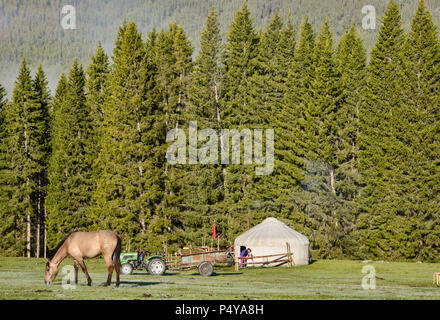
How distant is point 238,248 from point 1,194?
24754 millimetres

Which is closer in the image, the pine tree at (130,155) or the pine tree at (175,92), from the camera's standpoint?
the pine tree at (130,155)

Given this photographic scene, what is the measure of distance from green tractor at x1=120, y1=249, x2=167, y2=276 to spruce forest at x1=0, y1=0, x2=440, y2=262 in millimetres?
14641

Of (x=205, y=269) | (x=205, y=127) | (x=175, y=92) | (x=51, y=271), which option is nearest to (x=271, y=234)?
(x=205, y=269)

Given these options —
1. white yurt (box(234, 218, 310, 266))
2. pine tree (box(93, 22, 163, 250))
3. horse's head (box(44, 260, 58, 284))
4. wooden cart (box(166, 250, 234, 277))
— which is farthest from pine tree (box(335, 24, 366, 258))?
horse's head (box(44, 260, 58, 284))

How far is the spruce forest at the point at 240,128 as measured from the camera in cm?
4075

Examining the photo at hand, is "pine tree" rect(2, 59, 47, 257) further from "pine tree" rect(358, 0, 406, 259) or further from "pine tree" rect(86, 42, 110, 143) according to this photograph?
"pine tree" rect(358, 0, 406, 259)

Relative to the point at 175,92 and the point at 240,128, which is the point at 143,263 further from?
the point at 175,92

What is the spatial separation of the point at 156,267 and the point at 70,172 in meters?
25.9

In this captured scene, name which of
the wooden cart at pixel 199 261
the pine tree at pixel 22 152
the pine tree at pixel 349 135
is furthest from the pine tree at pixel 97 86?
the wooden cart at pixel 199 261

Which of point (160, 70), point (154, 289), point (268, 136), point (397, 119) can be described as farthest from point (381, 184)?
point (154, 289)

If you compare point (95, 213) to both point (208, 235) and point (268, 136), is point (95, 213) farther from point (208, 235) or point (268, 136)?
point (268, 136)

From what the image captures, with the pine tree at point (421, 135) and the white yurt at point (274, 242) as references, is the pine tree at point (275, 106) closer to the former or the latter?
the pine tree at point (421, 135)

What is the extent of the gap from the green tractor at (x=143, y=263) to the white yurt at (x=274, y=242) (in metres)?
8.51

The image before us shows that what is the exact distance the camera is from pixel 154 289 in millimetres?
16172
